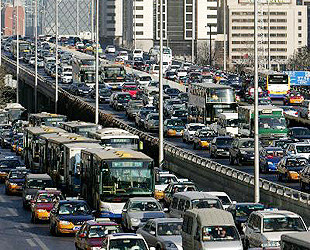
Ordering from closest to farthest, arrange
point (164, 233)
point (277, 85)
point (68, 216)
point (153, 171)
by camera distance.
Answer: point (164, 233) < point (68, 216) < point (153, 171) < point (277, 85)

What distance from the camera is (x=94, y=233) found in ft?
134

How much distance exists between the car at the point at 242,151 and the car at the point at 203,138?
926 centimetres

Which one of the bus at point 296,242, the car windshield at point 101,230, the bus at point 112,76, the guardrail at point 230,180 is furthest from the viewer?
the bus at point 112,76

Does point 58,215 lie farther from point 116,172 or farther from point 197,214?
point 197,214

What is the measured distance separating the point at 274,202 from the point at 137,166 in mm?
6031

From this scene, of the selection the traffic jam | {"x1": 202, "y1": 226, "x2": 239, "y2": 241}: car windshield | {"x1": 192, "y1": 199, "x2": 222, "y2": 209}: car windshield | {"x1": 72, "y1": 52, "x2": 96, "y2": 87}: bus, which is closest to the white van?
the traffic jam

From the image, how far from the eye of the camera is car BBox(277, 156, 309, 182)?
2375 inches

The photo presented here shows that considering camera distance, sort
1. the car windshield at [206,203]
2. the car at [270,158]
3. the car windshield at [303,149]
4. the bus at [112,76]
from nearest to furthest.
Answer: the car windshield at [206,203] → the car at [270,158] → the car windshield at [303,149] → the bus at [112,76]

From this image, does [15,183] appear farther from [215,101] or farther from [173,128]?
[215,101]

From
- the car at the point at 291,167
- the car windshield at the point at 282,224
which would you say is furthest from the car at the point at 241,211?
the car at the point at 291,167

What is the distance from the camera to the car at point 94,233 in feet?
132

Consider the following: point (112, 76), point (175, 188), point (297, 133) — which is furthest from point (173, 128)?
point (112, 76)

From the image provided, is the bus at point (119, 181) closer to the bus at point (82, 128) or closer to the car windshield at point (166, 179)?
the car windshield at point (166, 179)

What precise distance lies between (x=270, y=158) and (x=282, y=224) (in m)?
26.3
